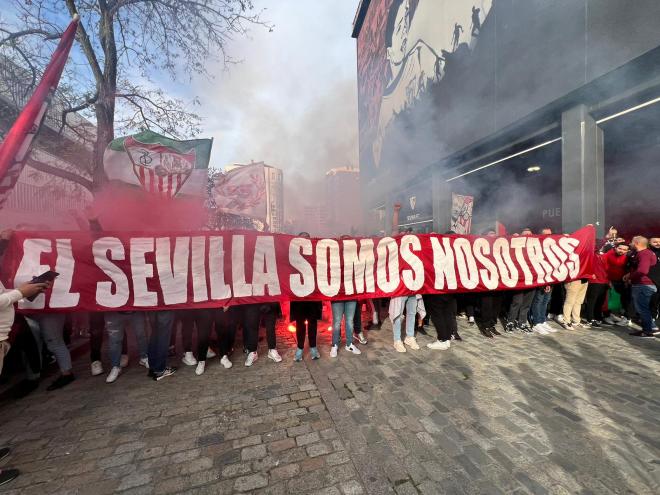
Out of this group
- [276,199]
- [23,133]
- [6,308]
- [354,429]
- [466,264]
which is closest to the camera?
→ [6,308]

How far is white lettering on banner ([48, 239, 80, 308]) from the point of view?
10.3 ft

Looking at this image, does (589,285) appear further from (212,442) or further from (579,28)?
(212,442)

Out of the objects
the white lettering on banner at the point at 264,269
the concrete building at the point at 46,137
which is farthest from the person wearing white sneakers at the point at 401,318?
the concrete building at the point at 46,137

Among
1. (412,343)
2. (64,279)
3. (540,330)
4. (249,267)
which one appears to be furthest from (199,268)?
(540,330)

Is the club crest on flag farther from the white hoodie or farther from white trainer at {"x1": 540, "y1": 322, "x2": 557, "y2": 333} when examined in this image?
white trainer at {"x1": 540, "y1": 322, "x2": 557, "y2": 333}

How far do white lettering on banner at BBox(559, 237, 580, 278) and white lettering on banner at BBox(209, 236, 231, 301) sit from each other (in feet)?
18.6

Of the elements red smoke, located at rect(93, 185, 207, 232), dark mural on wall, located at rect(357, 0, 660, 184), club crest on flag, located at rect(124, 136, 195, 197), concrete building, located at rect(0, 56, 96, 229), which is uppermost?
dark mural on wall, located at rect(357, 0, 660, 184)

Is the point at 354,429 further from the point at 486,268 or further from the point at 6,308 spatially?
the point at 486,268

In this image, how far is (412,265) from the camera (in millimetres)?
4133

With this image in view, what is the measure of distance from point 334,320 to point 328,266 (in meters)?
0.78

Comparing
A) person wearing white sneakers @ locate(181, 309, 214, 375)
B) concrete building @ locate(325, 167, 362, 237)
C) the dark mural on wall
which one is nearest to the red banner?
person wearing white sneakers @ locate(181, 309, 214, 375)

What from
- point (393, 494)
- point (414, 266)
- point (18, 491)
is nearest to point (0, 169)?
point (18, 491)

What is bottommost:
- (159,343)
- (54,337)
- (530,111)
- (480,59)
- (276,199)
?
(159,343)

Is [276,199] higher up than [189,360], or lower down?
higher up
